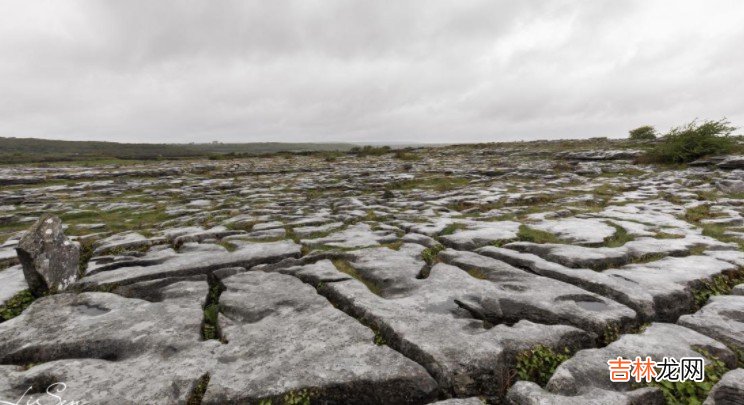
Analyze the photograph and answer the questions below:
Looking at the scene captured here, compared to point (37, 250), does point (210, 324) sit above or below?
below

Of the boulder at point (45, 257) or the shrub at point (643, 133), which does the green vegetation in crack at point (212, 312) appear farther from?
the shrub at point (643, 133)

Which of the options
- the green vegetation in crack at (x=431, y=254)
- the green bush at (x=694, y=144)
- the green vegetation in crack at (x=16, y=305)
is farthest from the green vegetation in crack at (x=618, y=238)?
the green bush at (x=694, y=144)

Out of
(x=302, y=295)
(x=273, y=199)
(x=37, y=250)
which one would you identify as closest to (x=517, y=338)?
(x=302, y=295)

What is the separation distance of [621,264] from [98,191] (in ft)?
70.1

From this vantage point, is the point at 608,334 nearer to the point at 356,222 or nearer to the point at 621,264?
the point at 621,264

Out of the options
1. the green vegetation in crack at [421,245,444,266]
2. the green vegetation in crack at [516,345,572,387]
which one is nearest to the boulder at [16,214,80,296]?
the green vegetation in crack at [421,245,444,266]

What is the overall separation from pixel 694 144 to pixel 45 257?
31.1 m

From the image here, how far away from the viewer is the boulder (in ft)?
17.0

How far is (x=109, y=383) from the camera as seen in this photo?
3.32m

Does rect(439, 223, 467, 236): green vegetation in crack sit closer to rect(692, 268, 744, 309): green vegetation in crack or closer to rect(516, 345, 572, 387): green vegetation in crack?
rect(692, 268, 744, 309): green vegetation in crack

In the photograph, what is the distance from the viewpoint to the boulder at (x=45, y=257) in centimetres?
518

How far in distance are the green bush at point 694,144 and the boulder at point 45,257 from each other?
30.3 m

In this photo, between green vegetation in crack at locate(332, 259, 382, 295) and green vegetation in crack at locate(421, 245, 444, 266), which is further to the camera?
green vegetation in crack at locate(421, 245, 444, 266)

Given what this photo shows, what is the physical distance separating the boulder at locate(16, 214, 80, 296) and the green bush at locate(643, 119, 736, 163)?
30.3 meters
